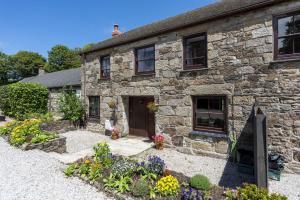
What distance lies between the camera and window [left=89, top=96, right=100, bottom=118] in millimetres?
11773

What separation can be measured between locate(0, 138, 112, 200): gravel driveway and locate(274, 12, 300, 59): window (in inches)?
249

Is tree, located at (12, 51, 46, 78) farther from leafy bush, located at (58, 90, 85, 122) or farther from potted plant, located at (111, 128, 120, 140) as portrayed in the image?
potted plant, located at (111, 128, 120, 140)

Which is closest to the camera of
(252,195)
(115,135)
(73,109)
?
(252,195)

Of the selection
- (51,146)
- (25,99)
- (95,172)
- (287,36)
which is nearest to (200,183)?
(95,172)

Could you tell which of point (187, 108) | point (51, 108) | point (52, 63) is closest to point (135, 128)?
point (187, 108)

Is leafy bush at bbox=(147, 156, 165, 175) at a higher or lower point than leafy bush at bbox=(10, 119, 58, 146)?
lower

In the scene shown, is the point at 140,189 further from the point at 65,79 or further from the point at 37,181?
the point at 65,79

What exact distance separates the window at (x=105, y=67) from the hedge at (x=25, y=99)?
775cm

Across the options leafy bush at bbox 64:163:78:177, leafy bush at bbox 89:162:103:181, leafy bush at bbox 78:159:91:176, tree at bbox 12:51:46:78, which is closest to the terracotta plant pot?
leafy bush at bbox 89:162:103:181

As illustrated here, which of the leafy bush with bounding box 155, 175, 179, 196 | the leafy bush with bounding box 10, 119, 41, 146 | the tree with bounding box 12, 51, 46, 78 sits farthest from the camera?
the tree with bounding box 12, 51, 46, 78

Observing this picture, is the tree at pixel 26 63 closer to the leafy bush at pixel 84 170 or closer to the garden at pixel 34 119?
the garden at pixel 34 119

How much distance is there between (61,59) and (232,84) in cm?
4570

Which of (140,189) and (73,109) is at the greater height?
(73,109)

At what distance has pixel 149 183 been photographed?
4656 mm
